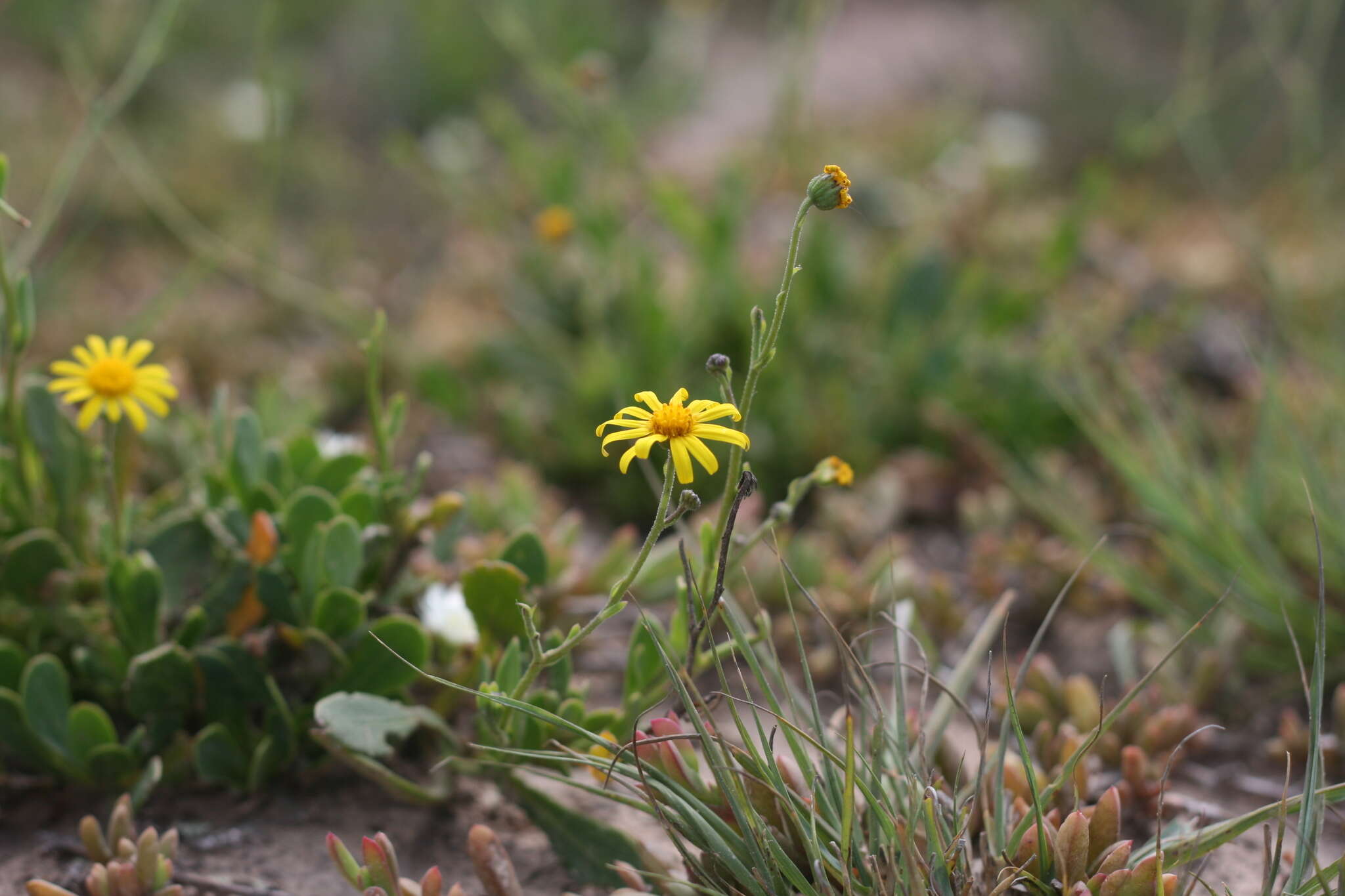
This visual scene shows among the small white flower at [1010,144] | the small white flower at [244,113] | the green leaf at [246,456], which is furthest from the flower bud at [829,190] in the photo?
the small white flower at [244,113]

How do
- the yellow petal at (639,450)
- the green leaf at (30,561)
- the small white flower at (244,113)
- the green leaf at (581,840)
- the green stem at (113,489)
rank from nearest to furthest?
the yellow petal at (639,450)
the green leaf at (581,840)
the green stem at (113,489)
the green leaf at (30,561)
the small white flower at (244,113)

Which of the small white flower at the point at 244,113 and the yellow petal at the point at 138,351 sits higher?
the small white flower at the point at 244,113

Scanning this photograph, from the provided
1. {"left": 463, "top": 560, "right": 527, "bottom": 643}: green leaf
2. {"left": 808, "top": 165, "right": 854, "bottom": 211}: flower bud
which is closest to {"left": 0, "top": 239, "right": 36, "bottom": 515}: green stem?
{"left": 463, "top": 560, "right": 527, "bottom": 643}: green leaf

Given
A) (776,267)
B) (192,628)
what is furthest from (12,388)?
(776,267)

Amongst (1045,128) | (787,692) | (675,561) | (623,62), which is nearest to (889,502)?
(675,561)

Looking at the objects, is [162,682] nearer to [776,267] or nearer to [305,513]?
[305,513]

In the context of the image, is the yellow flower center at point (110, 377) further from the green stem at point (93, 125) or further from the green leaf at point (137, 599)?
the green stem at point (93, 125)
